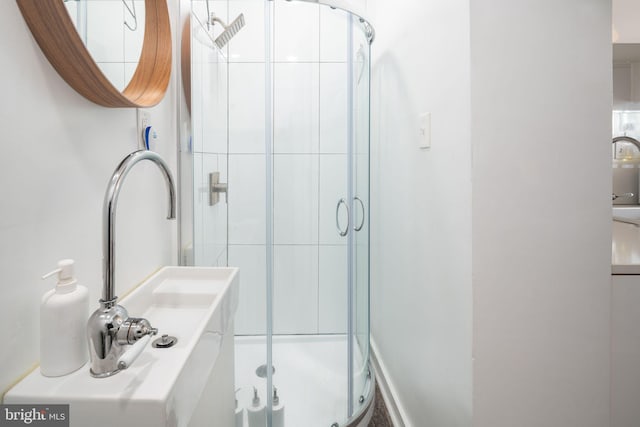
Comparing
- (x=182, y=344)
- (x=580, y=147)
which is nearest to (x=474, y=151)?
(x=580, y=147)

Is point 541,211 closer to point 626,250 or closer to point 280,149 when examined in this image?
point 626,250

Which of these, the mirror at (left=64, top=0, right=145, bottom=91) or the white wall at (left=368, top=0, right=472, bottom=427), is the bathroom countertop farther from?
the mirror at (left=64, top=0, right=145, bottom=91)

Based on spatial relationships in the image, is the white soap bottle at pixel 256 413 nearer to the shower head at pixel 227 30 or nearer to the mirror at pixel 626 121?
the shower head at pixel 227 30

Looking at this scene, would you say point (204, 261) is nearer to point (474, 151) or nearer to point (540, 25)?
point (474, 151)

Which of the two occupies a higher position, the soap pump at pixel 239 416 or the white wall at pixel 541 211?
the white wall at pixel 541 211

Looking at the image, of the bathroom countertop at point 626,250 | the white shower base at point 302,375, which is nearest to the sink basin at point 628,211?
the bathroom countertop at point 626,250

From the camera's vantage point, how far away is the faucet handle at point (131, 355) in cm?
49

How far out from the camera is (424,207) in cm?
124

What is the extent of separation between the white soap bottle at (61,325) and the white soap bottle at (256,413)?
80 cm

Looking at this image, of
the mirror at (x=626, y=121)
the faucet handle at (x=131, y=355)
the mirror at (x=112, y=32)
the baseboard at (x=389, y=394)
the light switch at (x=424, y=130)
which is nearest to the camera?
the faucet handle at (x=131, y=355)

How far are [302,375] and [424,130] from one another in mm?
1083

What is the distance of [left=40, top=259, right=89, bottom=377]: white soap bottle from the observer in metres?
0.53

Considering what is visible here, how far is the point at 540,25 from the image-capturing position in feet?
2.83

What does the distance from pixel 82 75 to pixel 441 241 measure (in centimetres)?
106
